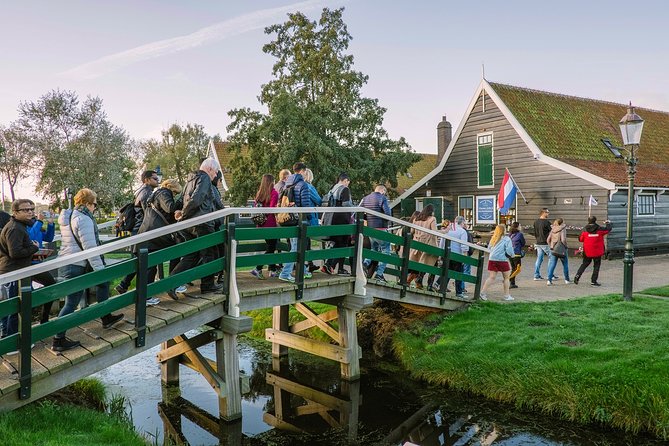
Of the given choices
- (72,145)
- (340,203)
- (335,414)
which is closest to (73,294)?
(335,414)

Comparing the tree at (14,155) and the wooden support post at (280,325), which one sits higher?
the tree at (14,155)

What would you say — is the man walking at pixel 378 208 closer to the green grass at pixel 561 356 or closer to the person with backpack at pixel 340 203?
the person with backpack at pixel 340 203

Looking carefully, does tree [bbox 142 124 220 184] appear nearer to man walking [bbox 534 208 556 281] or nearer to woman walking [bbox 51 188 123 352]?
man walking [bbox 534 208 556 281]

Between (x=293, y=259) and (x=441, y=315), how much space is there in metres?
3.80

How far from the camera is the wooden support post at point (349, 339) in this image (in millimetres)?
8578

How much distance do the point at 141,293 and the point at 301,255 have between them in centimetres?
249

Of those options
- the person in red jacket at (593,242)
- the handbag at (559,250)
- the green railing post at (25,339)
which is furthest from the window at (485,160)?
the green railing post at (25,339)

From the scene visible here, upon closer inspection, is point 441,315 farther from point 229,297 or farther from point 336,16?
point 336,16

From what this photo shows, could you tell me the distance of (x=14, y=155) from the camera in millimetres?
36531

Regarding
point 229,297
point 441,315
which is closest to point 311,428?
point 229,297

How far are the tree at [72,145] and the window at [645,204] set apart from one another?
91.8ft

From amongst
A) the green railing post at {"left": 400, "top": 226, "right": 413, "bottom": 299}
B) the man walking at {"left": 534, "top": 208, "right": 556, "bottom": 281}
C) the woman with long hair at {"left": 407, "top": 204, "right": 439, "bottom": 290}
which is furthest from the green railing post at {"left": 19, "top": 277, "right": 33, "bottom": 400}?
the man walking at {"left": 534, "top": 208, "right": 556, "bottom": 281}

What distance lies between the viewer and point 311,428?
7.07 meters

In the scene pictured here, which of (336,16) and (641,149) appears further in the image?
(336,16)
